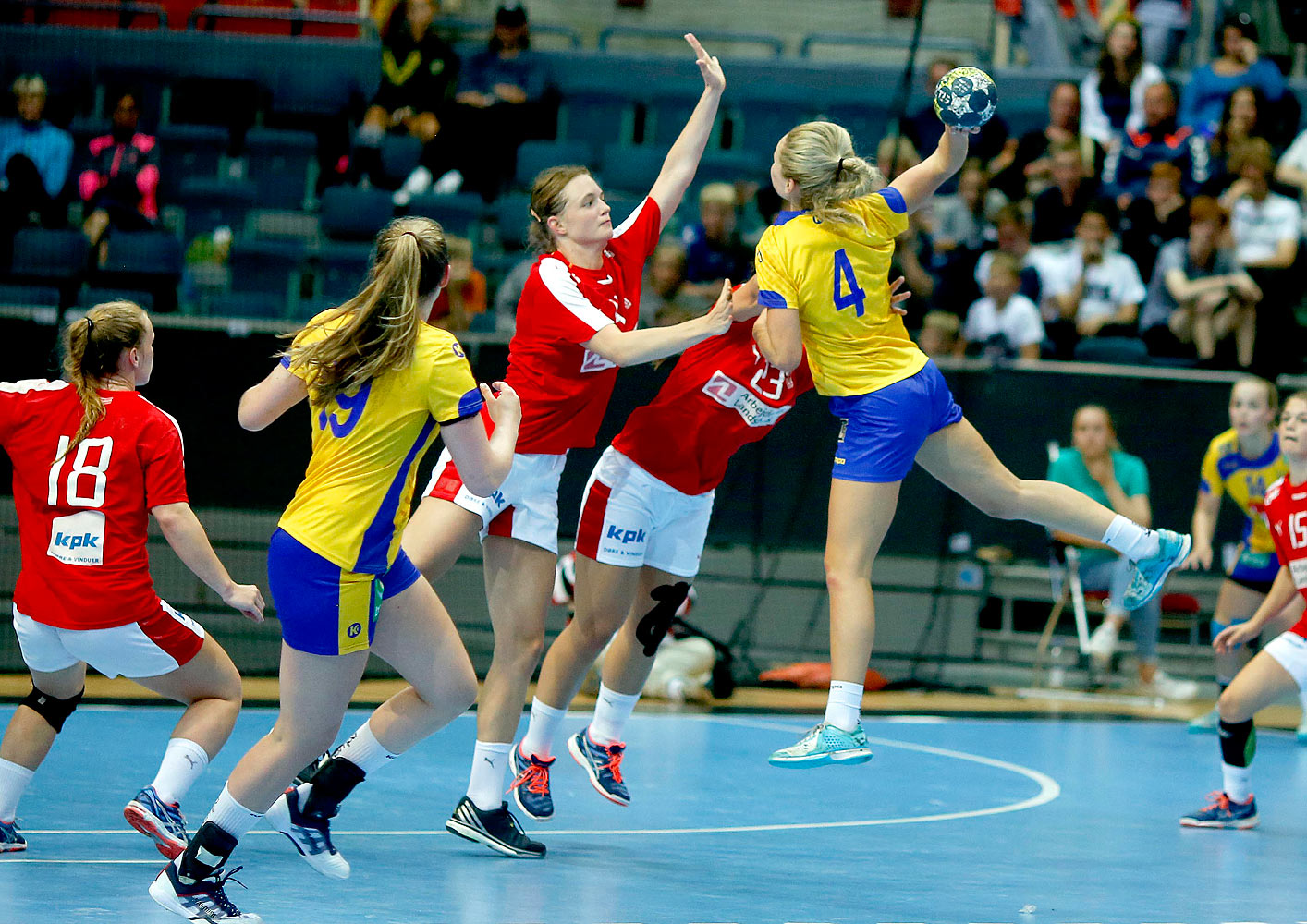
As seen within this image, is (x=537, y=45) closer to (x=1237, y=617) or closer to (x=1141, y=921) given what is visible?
(x=1237, y=617)

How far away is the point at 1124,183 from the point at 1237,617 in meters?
4.57

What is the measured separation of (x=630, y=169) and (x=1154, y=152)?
4.03 meters

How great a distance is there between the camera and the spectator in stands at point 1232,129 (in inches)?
473

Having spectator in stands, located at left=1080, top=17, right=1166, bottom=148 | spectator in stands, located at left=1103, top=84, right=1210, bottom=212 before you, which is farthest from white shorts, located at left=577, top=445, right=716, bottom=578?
spectator in stands, located at left=1080, top=17, right=1166, bottom=148

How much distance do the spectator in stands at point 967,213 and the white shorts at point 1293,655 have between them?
5868 mm

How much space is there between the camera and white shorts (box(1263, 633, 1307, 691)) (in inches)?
246

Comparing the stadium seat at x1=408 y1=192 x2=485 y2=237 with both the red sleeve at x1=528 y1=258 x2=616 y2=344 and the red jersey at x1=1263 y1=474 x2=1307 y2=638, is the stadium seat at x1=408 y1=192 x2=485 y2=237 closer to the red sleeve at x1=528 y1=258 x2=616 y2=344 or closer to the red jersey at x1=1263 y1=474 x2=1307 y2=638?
the red sleeve at x1=528 y1=258 x2=616 y2=344

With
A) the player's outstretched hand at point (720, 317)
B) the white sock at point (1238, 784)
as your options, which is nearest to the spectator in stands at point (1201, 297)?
the white sock at point (1238, 784)

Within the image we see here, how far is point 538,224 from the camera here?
5582 millimetres

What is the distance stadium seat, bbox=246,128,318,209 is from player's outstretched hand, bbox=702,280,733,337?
8196 mm

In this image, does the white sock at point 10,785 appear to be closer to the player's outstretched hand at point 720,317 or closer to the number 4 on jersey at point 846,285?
the player's outstretched hand at point 720,317

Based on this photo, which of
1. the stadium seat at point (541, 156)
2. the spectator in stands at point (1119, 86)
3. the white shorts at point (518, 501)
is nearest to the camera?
the white shorts at point (518, 501)

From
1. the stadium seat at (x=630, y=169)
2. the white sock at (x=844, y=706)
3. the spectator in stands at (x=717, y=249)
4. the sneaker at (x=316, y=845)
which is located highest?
the stadium seat at (x=630, y=169)

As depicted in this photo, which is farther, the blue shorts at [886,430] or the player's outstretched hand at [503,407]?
the blue shorts at [886,430]
